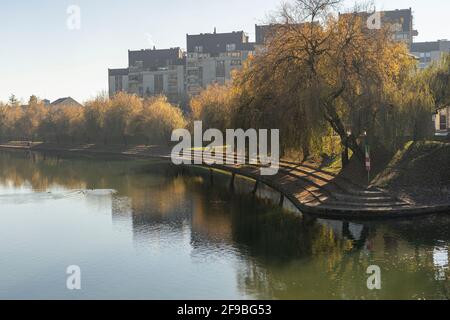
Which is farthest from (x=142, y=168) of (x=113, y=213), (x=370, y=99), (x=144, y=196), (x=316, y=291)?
(x=316, y=291)

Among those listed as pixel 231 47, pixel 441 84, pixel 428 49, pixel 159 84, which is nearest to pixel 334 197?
A: pixel 441 84

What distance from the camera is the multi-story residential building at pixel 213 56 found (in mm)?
149375

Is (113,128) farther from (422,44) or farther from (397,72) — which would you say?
(422,44)

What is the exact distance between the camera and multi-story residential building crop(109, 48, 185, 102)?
527 ft

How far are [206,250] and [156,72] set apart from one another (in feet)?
463

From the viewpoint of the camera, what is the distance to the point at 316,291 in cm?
2038

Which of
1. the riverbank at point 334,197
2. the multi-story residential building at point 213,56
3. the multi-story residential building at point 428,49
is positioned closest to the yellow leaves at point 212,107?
the riverbank at point 334,197

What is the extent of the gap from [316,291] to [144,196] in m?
25.5

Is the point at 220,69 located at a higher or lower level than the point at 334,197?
higher

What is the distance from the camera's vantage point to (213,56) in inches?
5945

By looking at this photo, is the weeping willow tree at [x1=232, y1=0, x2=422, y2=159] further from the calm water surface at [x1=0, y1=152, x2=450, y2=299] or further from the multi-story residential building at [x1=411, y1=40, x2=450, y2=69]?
the multi-story residential building at [x1=411, y1=40, x2=450, y2=69]

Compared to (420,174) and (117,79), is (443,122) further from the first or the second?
(117,79)

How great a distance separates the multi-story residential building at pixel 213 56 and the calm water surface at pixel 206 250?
360ft

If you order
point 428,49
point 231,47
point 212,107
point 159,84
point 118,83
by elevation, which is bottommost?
point 212,107
